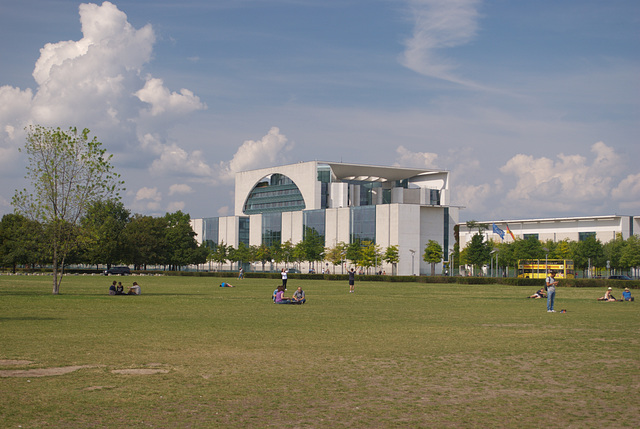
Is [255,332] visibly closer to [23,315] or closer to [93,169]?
[23,315]

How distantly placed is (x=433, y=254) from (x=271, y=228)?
39.0 meters

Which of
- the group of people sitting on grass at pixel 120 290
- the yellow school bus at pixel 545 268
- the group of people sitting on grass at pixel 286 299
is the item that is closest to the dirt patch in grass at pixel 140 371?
the group of people sitting on grass at pixel 286 299

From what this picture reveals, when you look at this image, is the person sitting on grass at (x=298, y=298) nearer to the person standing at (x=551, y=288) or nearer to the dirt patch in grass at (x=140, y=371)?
the person standing at (x=551, y=288)

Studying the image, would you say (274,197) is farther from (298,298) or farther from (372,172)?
(298,298)

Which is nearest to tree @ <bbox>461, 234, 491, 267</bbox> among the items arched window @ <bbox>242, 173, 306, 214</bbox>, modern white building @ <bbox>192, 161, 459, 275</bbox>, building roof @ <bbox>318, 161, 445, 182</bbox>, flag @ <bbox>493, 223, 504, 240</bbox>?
modern white building @ <bbox>192, 161, 459, 275</bbox>

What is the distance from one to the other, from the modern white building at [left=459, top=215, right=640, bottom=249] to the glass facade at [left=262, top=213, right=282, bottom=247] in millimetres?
37162

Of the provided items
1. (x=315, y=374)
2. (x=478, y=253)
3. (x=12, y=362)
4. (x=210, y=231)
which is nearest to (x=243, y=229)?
(x=210, y=231)

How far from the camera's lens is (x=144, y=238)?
109m

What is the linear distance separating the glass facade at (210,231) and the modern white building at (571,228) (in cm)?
5568

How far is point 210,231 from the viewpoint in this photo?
154m

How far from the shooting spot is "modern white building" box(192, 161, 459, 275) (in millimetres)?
114062

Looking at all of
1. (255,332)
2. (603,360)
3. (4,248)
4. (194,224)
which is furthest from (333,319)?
(194,224)

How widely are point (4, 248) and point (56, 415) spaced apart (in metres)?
99.3

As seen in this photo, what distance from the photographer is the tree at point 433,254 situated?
4326 inches
